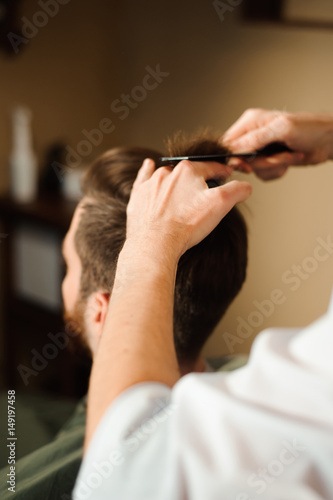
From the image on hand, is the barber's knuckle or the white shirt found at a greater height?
the barber's knuckle

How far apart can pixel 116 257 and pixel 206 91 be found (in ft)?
3.64

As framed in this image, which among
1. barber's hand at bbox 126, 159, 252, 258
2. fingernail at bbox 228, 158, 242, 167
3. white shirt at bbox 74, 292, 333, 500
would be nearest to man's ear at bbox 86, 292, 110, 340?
barber's hand at bbox 126, 159, 252, 258

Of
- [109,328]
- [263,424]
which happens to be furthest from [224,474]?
[109,328]

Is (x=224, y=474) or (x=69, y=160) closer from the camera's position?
(x=224, y=474)

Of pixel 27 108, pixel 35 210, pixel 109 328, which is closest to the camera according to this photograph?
pixel 109 328

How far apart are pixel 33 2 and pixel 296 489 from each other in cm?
216

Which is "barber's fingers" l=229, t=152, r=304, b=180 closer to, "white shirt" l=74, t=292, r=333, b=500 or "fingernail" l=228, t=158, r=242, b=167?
"fingernail" l=228, t=158, r=242, b=167

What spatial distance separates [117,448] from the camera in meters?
0.58

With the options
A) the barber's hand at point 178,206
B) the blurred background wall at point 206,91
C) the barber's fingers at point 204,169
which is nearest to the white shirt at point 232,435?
the barber's hand at point 178,206

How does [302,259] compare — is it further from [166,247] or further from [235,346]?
[166,247]

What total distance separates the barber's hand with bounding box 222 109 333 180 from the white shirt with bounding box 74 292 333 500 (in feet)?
1.86

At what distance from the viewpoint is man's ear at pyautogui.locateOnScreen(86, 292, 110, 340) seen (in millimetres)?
1049

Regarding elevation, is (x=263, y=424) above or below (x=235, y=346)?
above

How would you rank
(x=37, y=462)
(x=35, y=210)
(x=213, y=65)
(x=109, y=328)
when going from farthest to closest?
(x=35, y=210), (x=213, y=65), (x=37, y=462), (x=109, y=328)
